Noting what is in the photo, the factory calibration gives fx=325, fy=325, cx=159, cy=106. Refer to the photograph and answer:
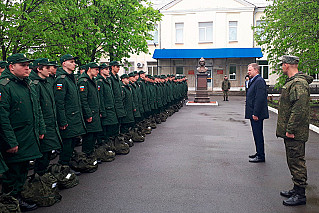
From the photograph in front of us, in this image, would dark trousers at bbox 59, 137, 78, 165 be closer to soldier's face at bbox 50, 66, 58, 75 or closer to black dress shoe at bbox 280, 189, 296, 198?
soldier's face at bbox 50, 66, 58, 75

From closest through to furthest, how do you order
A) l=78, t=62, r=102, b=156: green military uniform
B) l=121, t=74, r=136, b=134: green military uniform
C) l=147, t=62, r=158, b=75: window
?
l=78, t=62, r=102, b=156: green military uniform
l=121, t=74, r=136, b=134: green military uniform
l=147, t=62, r=158, b=75: window

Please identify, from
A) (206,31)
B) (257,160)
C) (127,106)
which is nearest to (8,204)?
(127,106)

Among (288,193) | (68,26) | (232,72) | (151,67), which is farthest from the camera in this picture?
(151,67)

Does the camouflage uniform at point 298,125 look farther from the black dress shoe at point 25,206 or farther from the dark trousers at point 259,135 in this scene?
the black dress shoe at point 25,206

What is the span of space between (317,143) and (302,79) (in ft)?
17.0

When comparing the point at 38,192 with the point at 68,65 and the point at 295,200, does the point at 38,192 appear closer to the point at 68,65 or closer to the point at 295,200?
the point at 68,65

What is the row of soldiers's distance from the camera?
14.0 ft

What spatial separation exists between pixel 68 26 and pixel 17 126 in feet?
35.5

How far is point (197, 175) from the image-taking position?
605 centimetres

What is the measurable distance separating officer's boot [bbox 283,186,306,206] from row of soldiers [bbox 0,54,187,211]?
11.6 feet

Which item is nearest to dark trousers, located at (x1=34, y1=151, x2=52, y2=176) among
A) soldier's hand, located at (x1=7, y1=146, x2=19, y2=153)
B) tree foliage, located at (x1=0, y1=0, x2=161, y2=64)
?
soldier's hand, located at (x1=7, y1=146, x2=19, y2=153)

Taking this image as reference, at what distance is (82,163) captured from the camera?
622cm

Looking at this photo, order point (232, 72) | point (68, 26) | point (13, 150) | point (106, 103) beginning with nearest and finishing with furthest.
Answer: point (13, 150) < point (106, 103) < point (68, 26) < point (232, 72)

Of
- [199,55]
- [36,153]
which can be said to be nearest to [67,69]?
[36,153]
